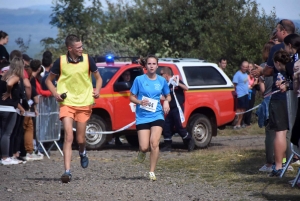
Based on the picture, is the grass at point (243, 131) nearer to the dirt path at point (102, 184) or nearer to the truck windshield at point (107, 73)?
the truck windshield at point (107, 73)

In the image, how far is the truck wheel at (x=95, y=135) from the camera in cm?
1634

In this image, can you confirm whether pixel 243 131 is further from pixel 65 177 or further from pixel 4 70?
pixel 65 177

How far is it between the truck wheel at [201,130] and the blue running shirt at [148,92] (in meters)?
6.10

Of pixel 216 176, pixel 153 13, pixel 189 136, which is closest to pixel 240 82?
pixel 189 136

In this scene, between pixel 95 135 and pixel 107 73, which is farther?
pixel 107 73

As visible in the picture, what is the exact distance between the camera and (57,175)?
458 inches

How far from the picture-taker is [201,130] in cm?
1711

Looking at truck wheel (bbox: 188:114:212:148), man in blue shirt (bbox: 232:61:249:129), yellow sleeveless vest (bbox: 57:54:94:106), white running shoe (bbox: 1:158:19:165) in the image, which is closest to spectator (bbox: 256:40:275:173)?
yellow sleeveless vest (bbox: 57:54:94:106)

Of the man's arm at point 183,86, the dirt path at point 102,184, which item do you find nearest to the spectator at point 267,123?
the dirt path at point 102,184

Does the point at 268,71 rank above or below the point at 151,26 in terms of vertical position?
below

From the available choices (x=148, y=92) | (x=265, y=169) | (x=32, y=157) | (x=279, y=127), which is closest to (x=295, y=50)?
(x=279, y=127)

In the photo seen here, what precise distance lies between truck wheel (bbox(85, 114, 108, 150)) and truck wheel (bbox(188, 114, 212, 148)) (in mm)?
1962

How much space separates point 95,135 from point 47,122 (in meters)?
1.75

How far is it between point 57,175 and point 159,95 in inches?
86.3
